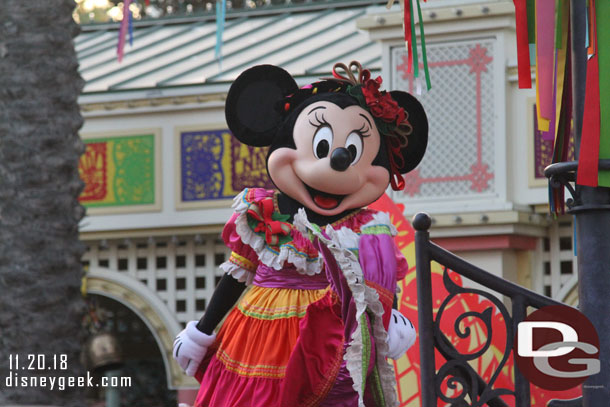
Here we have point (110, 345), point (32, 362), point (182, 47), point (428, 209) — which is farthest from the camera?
point (182, 47)

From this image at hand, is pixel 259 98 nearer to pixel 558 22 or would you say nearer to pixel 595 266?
pixel 558 22

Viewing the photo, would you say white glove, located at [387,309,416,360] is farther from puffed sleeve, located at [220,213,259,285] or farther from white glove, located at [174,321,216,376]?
white glove, located at [174,321,216,376]

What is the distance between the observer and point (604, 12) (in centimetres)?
305

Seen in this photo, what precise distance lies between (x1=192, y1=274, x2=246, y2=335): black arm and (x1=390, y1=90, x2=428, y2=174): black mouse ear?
74 centimetres

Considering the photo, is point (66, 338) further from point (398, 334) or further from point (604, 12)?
point (604, 12)

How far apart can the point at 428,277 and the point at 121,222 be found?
539 cm

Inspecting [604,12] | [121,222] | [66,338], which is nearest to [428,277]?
[604,12]

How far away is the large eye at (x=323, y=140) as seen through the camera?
4.01 meters

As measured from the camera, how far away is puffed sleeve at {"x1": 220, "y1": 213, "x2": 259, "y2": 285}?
13.2 feet

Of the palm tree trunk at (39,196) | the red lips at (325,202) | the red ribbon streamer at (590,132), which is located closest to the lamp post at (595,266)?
the red ribbon streamer at (590,132)

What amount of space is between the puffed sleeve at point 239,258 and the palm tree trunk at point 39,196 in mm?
1956

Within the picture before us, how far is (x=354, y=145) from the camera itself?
13.3ft

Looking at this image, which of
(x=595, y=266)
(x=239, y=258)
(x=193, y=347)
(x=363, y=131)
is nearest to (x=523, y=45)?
(x=595, y=266)

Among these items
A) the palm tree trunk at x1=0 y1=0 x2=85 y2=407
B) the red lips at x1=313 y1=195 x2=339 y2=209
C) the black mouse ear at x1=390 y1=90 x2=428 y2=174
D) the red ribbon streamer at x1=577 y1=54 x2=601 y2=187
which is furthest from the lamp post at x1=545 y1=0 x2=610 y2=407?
the palm tree trunk at x1=0 y1=0 x2=85 y2=407
